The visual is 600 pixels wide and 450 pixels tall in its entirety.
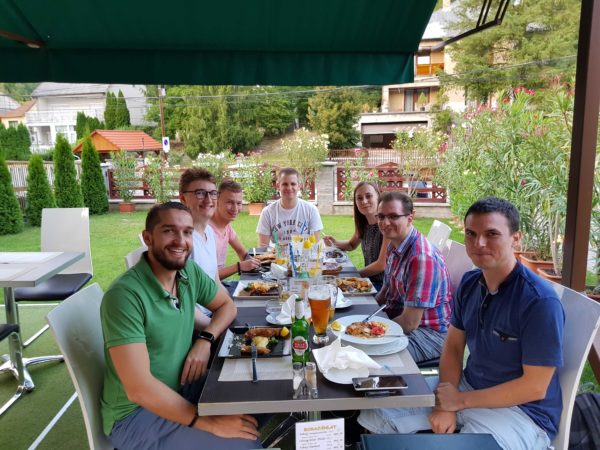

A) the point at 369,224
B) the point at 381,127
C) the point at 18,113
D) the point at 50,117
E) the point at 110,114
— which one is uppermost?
the point at 18,113

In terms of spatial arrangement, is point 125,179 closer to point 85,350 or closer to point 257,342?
point 85,350

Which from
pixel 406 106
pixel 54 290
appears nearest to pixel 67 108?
pixel 406 106

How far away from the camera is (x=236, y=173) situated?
10.6m

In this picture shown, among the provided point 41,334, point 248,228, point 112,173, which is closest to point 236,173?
point 248,228

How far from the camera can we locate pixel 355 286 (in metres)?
2.44

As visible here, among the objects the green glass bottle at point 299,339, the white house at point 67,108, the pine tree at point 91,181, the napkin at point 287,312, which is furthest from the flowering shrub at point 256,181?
the white house at point 67,108

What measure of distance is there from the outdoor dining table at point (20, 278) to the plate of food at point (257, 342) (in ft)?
5.14

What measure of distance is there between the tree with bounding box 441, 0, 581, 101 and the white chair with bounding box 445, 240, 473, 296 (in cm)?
970

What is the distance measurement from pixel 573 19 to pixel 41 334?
13.7 meters

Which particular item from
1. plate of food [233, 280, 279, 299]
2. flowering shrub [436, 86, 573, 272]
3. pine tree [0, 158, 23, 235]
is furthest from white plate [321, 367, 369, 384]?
pine tree [0, 158, 23, 235]

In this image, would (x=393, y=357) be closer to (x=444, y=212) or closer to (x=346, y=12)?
(x=346, y=12)

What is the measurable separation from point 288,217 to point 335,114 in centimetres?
1830

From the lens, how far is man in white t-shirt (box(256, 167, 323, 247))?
3.93 metres

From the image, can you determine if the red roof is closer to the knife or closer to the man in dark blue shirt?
the knife
